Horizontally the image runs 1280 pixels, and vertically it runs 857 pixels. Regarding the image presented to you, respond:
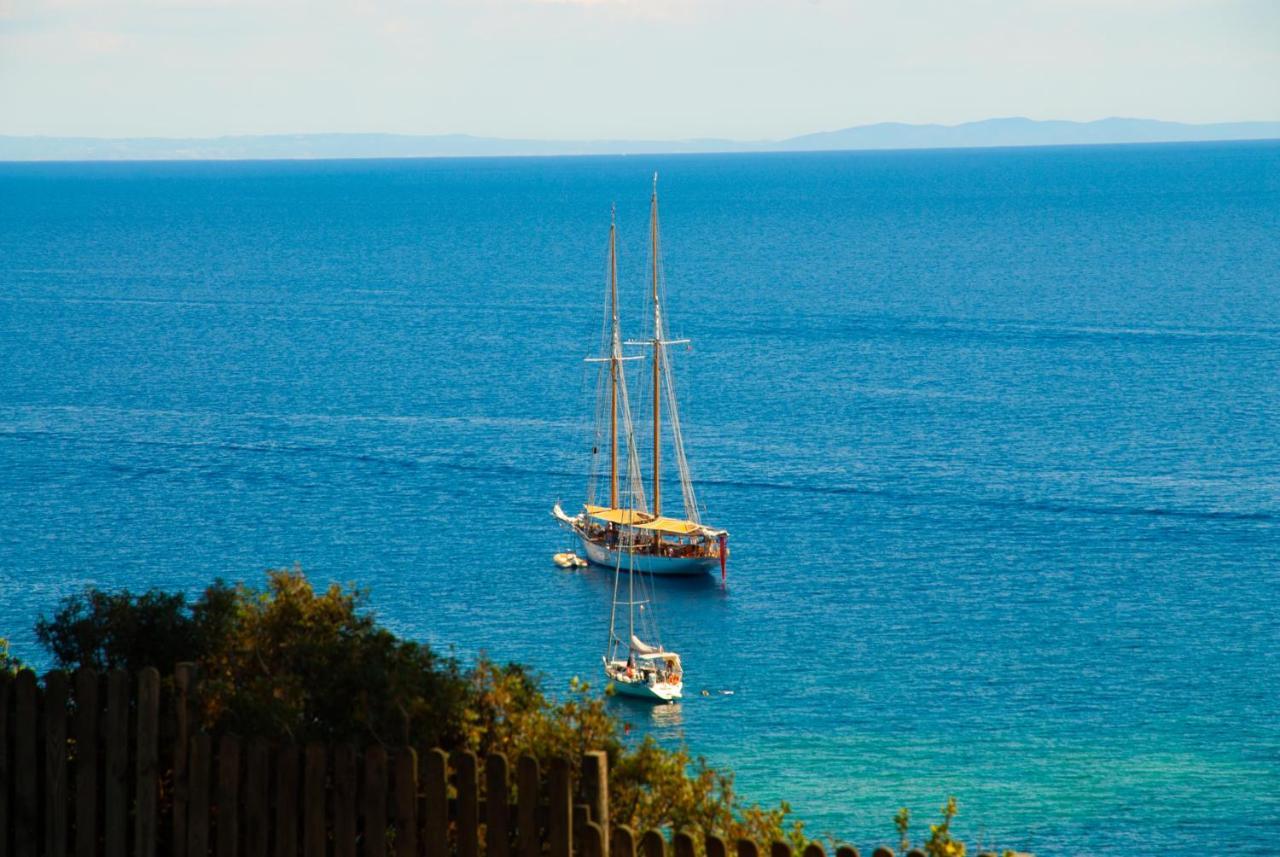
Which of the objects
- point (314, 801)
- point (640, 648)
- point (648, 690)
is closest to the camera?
point (314, 801)

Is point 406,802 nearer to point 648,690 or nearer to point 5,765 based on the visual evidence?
point 5,765

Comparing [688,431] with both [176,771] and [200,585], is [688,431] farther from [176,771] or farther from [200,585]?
[176,771]

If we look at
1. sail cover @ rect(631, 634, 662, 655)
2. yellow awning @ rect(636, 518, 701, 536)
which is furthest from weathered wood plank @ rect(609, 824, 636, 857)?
yellow awning @ rect(636, 518, 701, 536)

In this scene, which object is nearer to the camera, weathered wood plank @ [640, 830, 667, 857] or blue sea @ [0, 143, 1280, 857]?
weathered wood plank @ [640, 830, 667, 857]

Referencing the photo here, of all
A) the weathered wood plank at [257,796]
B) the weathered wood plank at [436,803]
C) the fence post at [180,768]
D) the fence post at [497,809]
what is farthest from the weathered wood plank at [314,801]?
the fence post at [497,809]

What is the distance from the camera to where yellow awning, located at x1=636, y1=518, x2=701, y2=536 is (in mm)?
60938

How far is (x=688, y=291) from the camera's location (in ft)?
469

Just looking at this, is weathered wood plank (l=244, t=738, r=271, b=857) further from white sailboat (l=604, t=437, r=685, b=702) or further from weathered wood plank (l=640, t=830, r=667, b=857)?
white sailboat (l=604, t=437, r=685, b=702)

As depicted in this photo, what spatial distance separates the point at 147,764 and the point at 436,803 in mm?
1771

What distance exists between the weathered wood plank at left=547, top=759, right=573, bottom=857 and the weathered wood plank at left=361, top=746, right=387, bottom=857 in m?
0.90

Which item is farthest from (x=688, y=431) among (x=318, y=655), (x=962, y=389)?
(x=318, y=655)

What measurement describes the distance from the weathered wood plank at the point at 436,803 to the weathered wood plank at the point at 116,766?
1.82 m

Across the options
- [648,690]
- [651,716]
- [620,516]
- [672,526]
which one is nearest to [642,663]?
[648,690]

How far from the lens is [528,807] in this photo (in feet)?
27.4
